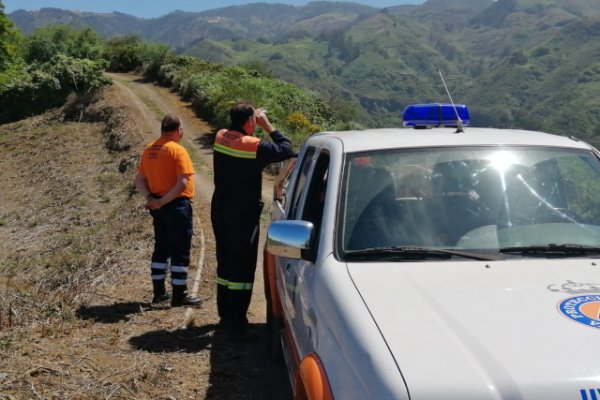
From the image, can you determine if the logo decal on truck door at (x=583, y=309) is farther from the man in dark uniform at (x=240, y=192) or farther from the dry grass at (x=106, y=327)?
the man in dark uniform at (x=240, y=192)

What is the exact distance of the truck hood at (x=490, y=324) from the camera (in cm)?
185

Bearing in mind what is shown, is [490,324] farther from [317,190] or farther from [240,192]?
[240,192]

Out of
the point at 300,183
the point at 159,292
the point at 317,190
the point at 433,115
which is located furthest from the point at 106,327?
the point at 433,115

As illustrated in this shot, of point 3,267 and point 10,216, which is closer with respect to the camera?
point 3,267

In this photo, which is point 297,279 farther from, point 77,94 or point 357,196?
point 77,94

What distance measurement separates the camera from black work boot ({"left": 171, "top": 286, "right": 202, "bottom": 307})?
608 centimetres

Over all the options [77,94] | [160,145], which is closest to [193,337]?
[160,145]

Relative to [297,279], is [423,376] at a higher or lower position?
higher

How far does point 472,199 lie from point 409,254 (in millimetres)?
576

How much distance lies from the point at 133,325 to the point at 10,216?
12.0 meters

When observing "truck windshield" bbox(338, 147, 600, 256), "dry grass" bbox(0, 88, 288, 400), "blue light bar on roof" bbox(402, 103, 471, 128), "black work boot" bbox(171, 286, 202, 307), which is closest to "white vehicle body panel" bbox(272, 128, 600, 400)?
"truck windshield" bbox(338, 147, 600, 256)

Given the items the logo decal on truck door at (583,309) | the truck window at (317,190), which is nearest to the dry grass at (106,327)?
the truck window at (317,190)

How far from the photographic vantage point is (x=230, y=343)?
530cm

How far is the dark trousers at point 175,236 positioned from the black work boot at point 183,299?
131mm
